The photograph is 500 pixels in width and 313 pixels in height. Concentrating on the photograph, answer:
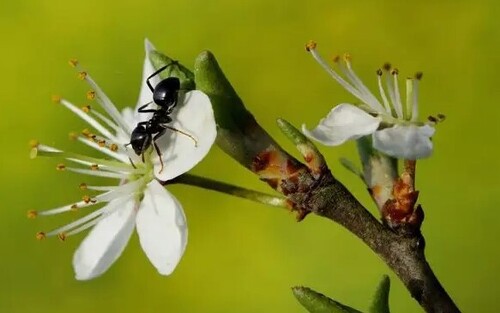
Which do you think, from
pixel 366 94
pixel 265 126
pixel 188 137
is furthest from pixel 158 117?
pixel 265 126

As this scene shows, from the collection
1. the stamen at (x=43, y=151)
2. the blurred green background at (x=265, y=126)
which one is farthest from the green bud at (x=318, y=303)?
the blurred green background at (x=265, y=126)

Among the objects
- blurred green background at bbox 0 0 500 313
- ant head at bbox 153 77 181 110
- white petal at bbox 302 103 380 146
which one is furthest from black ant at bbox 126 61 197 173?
blurred green background at bbox 0 0 500 313

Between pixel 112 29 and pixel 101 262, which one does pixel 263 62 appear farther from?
pixel 101 262

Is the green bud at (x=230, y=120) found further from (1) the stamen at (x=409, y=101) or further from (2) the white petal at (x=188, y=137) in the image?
(1) the stamen at (x=409, y=101)

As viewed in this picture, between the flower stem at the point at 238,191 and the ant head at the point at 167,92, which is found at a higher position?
the ant head at the point at 167,92

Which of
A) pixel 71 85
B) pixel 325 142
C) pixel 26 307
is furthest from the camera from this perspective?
pixel 71 85

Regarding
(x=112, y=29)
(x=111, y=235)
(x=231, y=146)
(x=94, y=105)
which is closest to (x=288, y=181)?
(x=231, y=146)

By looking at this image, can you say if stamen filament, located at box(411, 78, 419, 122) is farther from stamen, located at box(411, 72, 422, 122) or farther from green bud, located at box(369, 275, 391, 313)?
green bud, located at box(369, 275, 391, 313)
